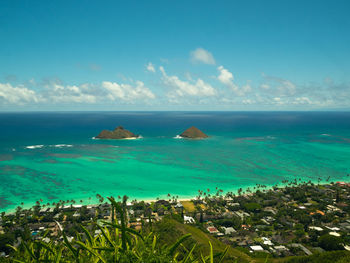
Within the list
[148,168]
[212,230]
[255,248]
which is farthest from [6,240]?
[148,168]

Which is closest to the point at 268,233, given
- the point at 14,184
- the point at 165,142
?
the point at 14,184

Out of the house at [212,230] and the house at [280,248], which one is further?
the house at [212,230]

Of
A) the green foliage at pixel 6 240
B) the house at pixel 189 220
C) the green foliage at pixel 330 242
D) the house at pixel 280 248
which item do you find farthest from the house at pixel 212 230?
the green foliage at pixel 6 240

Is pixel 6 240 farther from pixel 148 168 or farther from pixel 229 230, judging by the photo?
pixel 148 168

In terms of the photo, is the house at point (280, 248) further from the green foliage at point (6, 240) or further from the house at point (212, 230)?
the green foliage at point (6, 240)

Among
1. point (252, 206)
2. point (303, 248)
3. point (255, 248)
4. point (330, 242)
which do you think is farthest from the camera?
point (252, 206)

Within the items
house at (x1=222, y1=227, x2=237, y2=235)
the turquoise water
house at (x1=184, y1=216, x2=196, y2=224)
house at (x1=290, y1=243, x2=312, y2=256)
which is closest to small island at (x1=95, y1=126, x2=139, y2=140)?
the turquoise water

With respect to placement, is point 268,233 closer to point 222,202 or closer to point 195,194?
point 222,202

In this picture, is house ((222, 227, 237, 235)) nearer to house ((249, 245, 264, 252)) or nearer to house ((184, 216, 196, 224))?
house ((249, 245, 264, 252))
